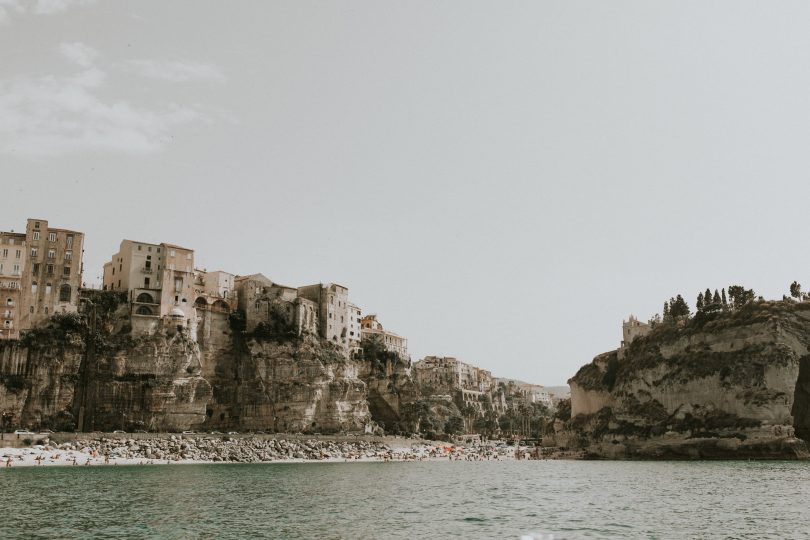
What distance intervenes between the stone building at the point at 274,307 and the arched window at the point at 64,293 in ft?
67.5

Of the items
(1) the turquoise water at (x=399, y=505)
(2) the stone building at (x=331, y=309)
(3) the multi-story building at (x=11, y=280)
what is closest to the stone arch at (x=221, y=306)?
(2) the stone building at (x=331, y=309)

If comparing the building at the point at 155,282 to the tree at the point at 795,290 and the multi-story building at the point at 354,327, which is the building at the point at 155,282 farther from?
the tree at the point at 795,290

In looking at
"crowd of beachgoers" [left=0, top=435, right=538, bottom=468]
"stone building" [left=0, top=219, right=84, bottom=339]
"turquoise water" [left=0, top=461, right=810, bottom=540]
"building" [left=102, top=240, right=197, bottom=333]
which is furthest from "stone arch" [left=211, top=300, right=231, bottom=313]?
"turquoise water" [left=0, top=461, right=810, bottom=540]

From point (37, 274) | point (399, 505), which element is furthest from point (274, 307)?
point (399, 505)

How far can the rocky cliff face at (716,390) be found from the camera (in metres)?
66.0

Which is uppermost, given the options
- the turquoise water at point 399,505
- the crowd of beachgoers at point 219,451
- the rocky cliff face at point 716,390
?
the rocky cliff face at point 716,390

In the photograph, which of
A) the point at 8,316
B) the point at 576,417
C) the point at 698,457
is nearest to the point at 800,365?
the point at 698,457

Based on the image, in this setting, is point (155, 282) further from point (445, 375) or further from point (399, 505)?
point (445, 375)

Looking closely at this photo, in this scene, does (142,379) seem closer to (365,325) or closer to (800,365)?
(365,325)

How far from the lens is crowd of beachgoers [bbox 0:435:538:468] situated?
58906mm

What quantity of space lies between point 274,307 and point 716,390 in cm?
4972

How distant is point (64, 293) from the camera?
2913 inches

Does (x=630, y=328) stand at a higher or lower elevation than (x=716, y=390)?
higher

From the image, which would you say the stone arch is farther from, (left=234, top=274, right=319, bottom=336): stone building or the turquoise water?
the turquoise water
